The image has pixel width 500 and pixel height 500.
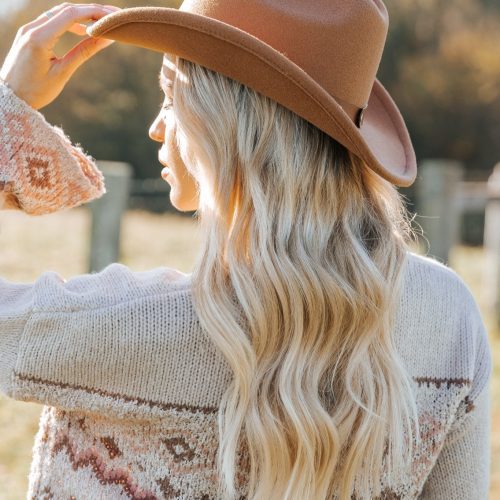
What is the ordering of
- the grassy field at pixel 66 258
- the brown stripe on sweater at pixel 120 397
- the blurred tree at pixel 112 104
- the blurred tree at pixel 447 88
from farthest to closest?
the blurred tree at pixel 447 88 → the blurred tree at pixel 112 104 → the grassy field at pixel 66 258 → the brown stripe on sweater at pixel 120 397

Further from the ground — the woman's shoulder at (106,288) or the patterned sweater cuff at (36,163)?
the patterned sweater cuff at (36,163)

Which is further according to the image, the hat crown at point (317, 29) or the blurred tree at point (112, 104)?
the blurred tree at point (112, 104)

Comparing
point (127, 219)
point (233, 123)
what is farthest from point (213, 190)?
point (127, 219)

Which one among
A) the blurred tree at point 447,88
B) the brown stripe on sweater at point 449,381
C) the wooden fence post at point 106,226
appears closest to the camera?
the brown stripe on sweater at point 449,381

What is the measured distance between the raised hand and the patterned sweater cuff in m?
0.04

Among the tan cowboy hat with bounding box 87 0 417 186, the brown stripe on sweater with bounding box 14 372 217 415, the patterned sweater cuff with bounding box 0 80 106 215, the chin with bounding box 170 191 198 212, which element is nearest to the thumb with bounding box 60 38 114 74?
the patterned sweater cuff with bounding box 0 80 106 215

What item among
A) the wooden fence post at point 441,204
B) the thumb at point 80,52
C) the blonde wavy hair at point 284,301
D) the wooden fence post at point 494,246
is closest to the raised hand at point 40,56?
the thumb at point 80,52

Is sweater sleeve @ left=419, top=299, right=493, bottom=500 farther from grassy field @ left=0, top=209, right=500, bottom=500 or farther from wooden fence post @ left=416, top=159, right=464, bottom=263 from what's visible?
wooden fence post @ left=416, top=159, right=464, bottom=263

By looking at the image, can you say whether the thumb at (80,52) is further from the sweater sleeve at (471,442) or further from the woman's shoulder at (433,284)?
the sweater sleeve at (471,442)

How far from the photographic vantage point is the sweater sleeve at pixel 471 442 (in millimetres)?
1715

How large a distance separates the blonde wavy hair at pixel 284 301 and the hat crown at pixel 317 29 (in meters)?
0.11

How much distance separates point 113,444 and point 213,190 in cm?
51

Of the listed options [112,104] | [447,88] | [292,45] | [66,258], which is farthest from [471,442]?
[447,88]

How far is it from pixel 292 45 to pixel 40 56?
581 millimetres
